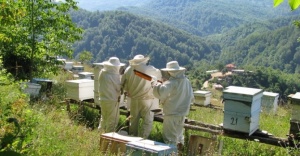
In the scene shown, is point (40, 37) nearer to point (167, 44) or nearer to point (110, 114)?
point (110, 114)

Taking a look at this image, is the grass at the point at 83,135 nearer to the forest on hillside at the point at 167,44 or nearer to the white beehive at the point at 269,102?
the white beehive at the point at 269,102

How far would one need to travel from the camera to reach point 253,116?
6.79 m

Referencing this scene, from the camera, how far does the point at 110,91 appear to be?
8367 millimetres

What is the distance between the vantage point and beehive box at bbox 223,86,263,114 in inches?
258

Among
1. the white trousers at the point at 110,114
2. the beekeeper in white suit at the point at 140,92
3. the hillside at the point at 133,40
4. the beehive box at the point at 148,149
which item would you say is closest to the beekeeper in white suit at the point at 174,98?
the beekeeper in white suit at the point at 140,92

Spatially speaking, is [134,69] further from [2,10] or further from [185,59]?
[185,59]

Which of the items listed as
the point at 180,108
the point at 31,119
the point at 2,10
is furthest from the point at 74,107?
the point at 2,10

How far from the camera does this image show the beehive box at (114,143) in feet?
19.4

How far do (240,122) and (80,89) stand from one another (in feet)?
15.6

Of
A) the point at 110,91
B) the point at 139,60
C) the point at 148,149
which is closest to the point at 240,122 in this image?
→ the point at 148,149

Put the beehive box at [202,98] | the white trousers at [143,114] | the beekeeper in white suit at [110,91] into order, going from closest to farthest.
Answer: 1. the white trousers at [143,114]
2. the beekeeper in white suit at [110,91]
3. the beehive box at [202,98]

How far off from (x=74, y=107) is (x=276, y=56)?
5976 inches

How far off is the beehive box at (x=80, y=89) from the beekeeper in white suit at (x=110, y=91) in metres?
1.52

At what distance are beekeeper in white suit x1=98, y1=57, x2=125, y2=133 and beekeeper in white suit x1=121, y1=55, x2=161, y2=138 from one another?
22 centimetres
